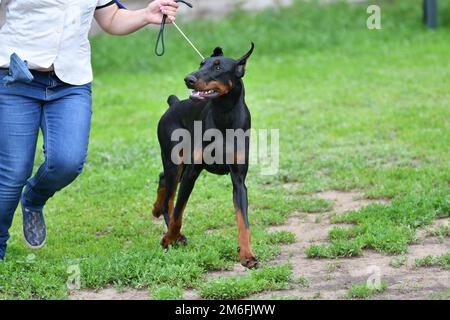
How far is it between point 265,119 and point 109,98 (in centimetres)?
254

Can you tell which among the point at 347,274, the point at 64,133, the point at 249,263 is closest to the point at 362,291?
the point at 347,274

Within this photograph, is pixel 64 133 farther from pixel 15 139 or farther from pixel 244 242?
pixel 244 242

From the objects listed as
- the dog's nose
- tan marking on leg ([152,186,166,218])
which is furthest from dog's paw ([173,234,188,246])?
the dog's nose

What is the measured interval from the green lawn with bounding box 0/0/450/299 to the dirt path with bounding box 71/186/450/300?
90mm

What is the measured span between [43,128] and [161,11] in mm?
1065

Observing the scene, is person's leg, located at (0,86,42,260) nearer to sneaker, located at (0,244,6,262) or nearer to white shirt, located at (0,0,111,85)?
white shirt, located at (0,0,111,85)

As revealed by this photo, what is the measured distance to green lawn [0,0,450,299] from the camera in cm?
563

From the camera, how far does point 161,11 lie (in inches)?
225

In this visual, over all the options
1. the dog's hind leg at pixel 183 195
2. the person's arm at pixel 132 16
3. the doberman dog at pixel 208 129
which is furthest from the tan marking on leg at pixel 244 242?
the person's arm at pixel 132 16

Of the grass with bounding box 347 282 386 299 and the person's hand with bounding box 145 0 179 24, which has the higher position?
the person's hand with bounding box 145 0 179 24

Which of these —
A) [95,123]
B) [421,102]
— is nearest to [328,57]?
[421,102]

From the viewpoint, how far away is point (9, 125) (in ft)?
17.9
